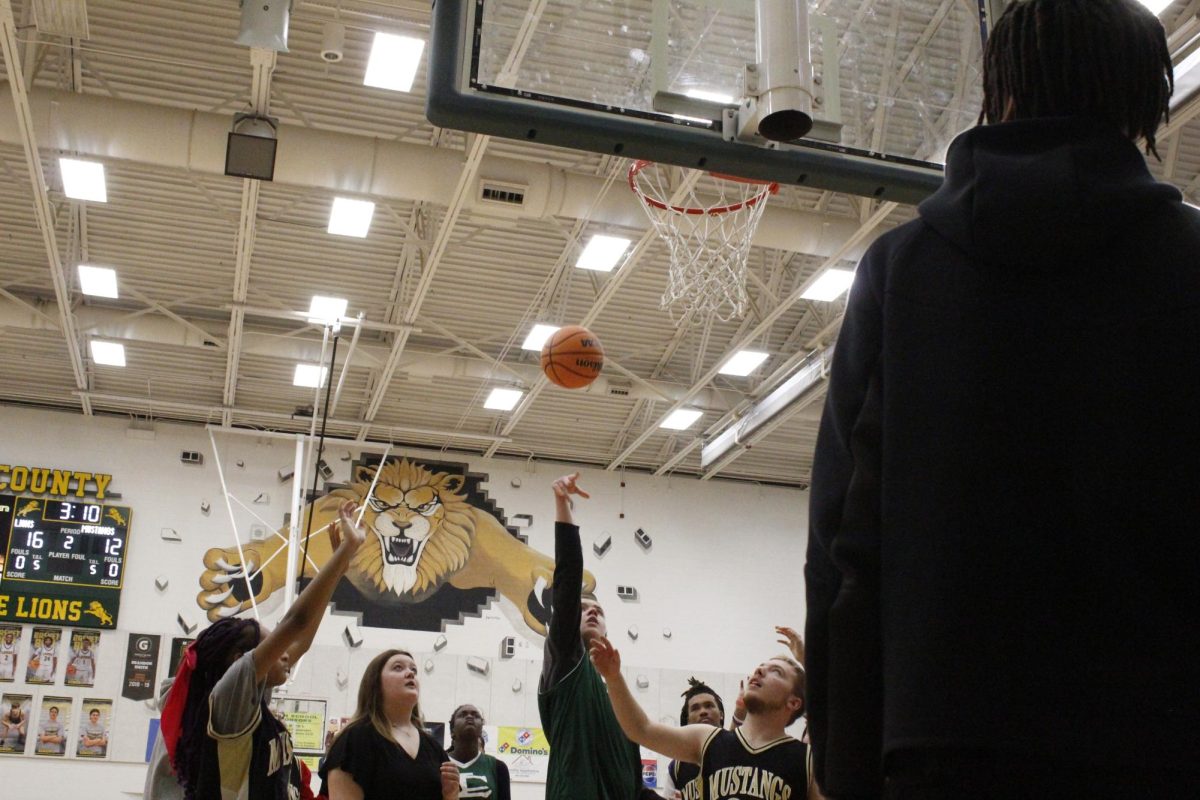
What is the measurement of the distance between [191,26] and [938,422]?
10.2 metres

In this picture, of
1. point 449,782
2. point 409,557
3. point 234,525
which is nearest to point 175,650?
point 234,525

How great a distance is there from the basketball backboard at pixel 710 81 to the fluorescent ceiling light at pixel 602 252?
23.4ft

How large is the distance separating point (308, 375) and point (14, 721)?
5603 millimetres

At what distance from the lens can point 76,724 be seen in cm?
1495

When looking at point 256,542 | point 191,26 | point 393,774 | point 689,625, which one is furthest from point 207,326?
point 393,774

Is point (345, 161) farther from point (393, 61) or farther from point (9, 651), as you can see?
point (9, 651)

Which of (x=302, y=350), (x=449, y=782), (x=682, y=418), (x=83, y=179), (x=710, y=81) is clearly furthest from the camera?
(x=682, y=418)

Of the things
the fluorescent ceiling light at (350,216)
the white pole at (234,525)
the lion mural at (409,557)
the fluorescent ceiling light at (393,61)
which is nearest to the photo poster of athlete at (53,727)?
the lion mural at (409,557)

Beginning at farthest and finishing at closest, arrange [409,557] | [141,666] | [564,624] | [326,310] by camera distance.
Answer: [409,557] < [141,666] < [326,310] < [564,624]

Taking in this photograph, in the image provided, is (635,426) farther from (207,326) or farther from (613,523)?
(207,326)

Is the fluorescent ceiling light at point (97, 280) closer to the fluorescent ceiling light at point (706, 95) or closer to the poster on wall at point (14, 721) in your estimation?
the poster on wall at point (14, 721)

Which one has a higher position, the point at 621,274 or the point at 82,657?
the point at 621,274

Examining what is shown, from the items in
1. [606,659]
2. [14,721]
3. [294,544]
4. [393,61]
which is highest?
[393,61]

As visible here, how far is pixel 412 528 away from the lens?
17.0m
